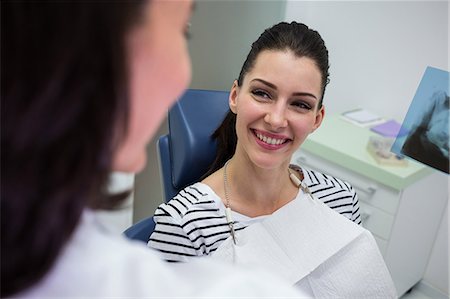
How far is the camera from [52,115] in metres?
0.29

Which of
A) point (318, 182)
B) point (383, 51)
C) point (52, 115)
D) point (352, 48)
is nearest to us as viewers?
point (52, 115)

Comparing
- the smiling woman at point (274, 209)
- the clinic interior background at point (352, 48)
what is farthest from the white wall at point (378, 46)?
the smiling woman at point (274, 209)

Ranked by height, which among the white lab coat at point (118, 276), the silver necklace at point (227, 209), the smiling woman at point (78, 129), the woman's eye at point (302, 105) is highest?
the smiling woman at point (78, 129)

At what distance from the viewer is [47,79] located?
0.94 feet

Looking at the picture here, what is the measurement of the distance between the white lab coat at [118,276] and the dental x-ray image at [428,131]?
812 millimetres

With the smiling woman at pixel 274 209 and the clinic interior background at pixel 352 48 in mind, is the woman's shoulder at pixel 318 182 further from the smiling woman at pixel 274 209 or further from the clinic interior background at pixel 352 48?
the clinic interior background at pixel 352 48

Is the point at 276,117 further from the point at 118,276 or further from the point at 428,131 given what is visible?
the point at 118,276

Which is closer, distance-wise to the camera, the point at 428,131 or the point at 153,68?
the point at 153,68

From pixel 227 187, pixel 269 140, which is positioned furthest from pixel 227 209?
pixel 269 140

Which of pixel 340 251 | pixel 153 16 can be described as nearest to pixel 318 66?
pixel 340 251

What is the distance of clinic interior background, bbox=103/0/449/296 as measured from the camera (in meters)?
1.92

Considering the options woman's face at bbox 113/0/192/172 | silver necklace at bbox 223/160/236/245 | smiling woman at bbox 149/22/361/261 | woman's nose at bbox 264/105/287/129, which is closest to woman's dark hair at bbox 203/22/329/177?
smiling woman at bbox 149/22/361/261

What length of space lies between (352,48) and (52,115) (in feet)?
6.66

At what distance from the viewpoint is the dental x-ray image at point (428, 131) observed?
3.51ft
